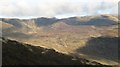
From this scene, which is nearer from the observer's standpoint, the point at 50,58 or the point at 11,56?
the point at 11,56

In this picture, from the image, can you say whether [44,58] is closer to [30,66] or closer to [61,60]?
[61,60]

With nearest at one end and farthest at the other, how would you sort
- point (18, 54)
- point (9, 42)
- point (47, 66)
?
point (47, 66) < point (18, 54) < point (9, 42)

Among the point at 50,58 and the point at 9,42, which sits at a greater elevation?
the point at 9,42

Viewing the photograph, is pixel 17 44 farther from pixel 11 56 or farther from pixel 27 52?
pixel 11 56

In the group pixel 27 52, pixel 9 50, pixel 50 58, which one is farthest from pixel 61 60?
pixel 9 50

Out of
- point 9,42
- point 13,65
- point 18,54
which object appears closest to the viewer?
point 13,65

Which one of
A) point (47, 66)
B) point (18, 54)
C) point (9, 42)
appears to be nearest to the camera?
point (47, 66)

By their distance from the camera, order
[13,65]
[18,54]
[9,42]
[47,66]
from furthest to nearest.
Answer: [9,42] → [18,54] → [47,66] → [13,65]

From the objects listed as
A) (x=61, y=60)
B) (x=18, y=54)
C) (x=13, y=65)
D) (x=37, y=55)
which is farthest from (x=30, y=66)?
(x=61, y=60)

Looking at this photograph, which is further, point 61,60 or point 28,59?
point 61,60
